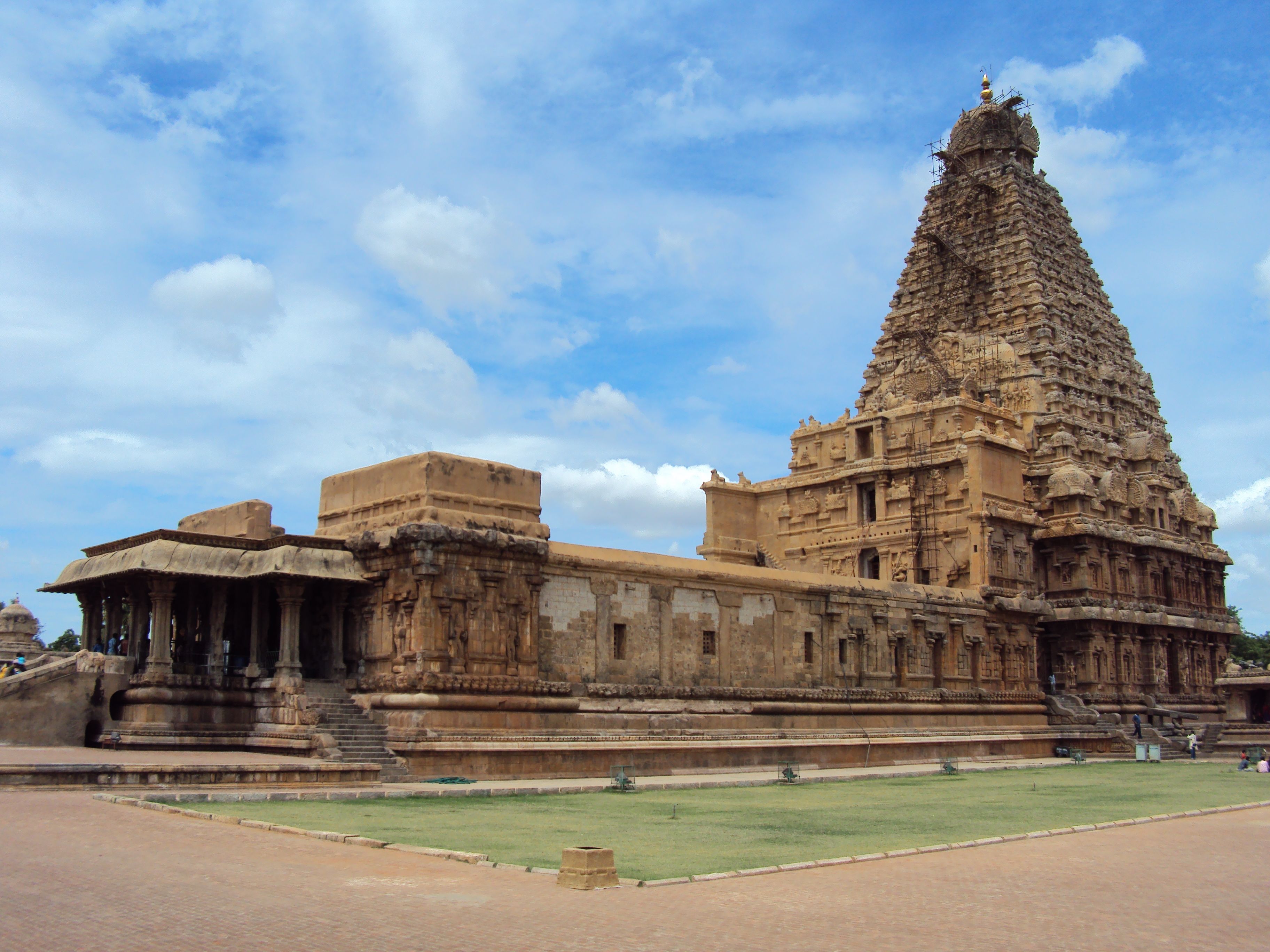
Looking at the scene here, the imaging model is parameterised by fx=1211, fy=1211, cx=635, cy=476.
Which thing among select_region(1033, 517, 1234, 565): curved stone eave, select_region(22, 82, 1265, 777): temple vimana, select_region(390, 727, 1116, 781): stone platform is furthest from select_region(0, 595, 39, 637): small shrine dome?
select_region(1033, 517, 1234, 565): curved stone eave

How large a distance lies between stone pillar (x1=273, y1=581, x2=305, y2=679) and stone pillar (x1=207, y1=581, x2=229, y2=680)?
48.6 inches

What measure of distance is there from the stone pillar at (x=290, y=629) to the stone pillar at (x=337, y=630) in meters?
1.20

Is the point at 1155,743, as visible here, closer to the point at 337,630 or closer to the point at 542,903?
the point at 337,630

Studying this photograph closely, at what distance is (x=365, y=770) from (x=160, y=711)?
5.94m

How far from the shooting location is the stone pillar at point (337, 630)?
28.8 metres

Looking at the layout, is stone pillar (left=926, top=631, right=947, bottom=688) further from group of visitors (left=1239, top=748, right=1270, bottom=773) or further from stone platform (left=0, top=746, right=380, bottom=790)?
stone platform (left=0, top=746, right=380, bottom=790)

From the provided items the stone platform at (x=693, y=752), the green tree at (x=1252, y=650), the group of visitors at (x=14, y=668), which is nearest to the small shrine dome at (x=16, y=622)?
the group of visitors at (x=14, y=668)

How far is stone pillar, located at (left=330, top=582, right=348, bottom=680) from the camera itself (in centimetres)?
2881

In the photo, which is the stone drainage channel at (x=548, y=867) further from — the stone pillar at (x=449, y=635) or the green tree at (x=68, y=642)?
the green tree at (x=68, y=642)

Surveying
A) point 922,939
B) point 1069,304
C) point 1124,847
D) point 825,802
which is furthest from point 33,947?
point 1069,304

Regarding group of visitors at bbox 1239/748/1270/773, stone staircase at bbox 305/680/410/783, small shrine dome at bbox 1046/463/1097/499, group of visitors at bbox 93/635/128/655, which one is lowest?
group of visitors at bbox 1239/748/1270/773

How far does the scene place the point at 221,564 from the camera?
2736 centimetres

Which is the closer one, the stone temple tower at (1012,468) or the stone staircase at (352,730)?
the stone staircase at (352,730)

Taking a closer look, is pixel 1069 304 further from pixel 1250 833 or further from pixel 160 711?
pixel 160 711
